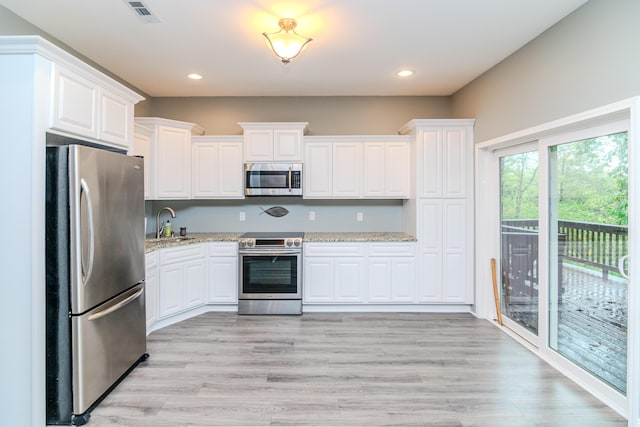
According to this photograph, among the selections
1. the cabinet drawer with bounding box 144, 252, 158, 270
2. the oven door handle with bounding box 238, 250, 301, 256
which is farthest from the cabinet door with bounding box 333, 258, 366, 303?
the cabinet drawer with bounding box 144, 252, 158, 270

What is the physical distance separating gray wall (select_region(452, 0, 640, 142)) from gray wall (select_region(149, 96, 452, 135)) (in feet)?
3.64

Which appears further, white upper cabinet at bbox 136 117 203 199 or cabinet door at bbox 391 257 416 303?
cabinet door at bbox 391 257 416 303

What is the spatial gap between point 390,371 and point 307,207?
2.57 meters

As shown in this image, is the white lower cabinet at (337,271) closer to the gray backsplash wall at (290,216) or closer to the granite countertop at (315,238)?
the granite countertop at (315,238)

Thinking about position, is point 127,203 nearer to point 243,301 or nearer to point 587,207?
point 243,301

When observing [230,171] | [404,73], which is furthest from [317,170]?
[404,73]

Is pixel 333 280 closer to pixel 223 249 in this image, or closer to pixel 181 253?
pixel 223 249

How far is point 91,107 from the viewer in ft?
8.04

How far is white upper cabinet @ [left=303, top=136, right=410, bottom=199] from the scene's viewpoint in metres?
4.38

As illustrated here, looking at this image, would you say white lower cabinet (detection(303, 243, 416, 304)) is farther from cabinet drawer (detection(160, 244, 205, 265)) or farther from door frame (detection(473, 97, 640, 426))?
cabinet drawer (detection(160, 244, 205, 265))

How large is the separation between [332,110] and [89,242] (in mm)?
3416

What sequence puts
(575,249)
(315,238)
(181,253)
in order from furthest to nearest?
(315,238) < (181,253) < (575,249)

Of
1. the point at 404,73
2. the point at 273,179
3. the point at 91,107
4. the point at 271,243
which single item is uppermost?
the point at 404,73

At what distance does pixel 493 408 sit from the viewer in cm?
226
